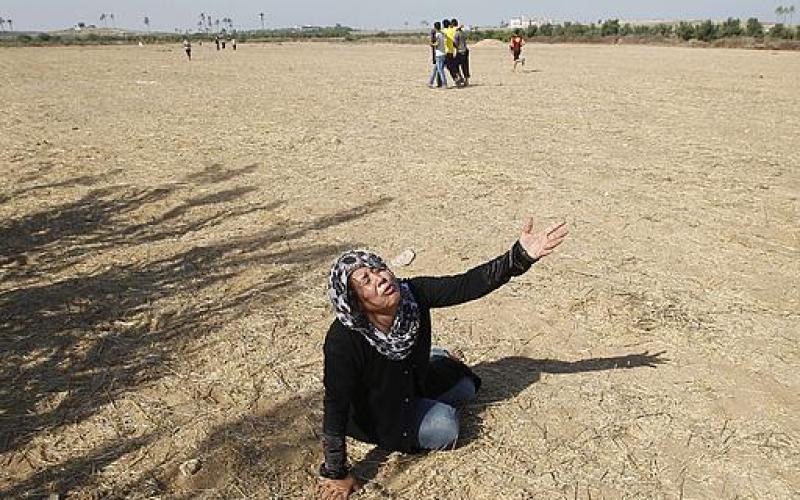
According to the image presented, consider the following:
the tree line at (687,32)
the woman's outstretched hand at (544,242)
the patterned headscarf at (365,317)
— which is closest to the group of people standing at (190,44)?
the tree line at (687,32)

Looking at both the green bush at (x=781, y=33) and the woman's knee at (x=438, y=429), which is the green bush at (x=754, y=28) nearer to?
the green bush at (x=781, y=33)

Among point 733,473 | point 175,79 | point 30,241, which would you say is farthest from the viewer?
point 175,79

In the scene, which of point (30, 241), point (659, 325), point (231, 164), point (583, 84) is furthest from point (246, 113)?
point (659, 325)

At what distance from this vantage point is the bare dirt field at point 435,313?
344cm

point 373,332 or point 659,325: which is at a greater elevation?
point 373,332

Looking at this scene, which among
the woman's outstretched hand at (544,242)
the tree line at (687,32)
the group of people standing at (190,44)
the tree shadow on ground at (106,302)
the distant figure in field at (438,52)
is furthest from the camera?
the tree line at (687,32)

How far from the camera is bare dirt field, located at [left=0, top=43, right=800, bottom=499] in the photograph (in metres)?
3.44

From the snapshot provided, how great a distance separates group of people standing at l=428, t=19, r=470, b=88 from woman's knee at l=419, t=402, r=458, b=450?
15277 millimetres

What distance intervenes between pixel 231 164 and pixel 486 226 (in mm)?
4386

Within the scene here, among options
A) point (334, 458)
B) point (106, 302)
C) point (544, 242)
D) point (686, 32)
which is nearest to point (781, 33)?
point (686, 32)

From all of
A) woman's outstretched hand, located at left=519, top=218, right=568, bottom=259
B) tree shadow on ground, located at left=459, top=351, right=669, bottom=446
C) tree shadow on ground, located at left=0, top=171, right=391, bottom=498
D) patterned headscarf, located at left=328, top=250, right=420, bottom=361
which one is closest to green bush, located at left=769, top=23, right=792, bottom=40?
tree shadow on ground, located at left=0, top=171, right=391, bottom=498

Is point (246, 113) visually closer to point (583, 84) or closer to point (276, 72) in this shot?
point (583, 84)

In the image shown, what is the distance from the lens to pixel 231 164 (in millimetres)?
9805

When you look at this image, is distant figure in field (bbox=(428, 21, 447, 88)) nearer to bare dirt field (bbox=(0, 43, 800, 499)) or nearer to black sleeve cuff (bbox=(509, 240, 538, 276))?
bare dirt field (bbox=(0, 43, 800, 499))
